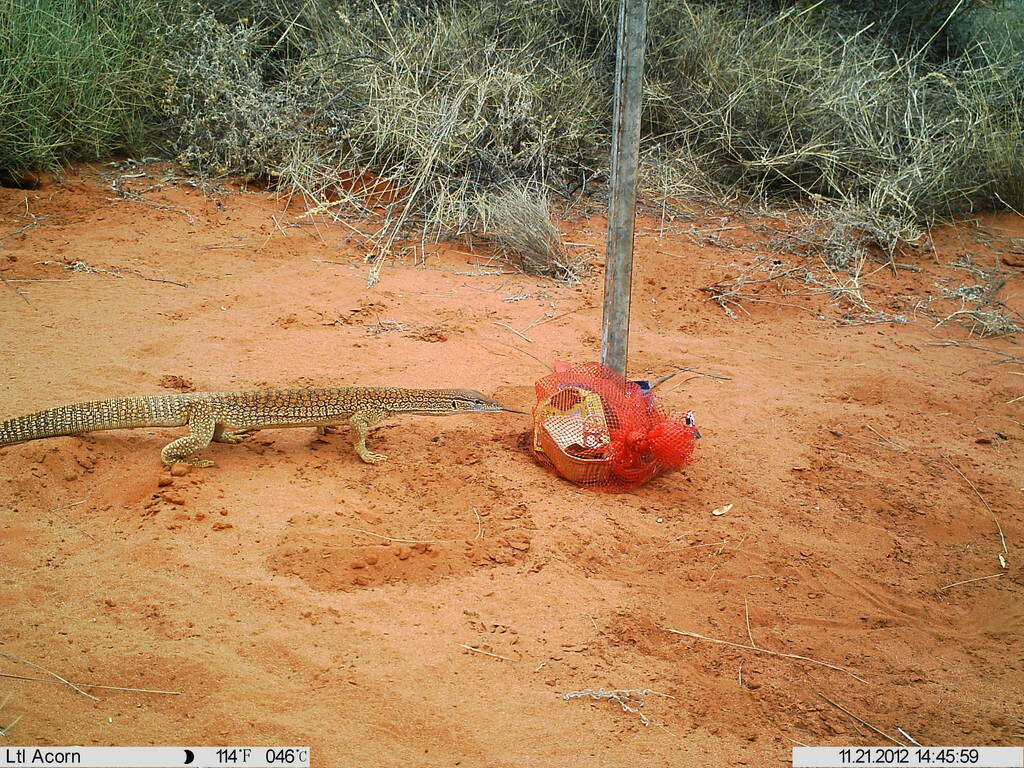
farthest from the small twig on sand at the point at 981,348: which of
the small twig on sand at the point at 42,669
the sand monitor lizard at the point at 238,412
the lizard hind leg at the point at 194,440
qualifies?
the small twig on sand at the point at 42,669

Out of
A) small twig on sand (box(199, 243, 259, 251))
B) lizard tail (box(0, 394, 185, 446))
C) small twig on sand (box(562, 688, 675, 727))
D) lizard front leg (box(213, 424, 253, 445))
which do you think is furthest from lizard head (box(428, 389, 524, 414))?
small twig on sand (box(199, 243, 259, 251))

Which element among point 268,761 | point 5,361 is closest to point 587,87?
point 5,361

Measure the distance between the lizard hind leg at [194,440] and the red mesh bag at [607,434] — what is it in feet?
5.50

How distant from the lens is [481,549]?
11.7 ft

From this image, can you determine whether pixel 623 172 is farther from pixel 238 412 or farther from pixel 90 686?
pixel 90 686

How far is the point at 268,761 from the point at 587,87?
7842 millimetres

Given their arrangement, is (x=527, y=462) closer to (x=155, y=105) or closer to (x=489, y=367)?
(x=489, y=367)

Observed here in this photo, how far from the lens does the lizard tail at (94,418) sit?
12.6ft

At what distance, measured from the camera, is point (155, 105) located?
27.0 ft

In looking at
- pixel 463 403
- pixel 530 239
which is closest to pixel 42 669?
pixel 463 403

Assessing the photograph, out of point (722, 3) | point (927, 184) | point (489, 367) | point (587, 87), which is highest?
point (722, 3)

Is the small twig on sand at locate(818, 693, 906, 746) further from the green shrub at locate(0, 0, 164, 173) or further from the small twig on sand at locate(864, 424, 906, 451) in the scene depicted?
the green shrub at locate(0, 0, 164, 173)

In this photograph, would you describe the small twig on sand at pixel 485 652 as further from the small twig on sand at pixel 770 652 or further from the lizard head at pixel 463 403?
the lizard head at pixel 463 403

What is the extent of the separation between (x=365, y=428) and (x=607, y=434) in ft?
4.23
